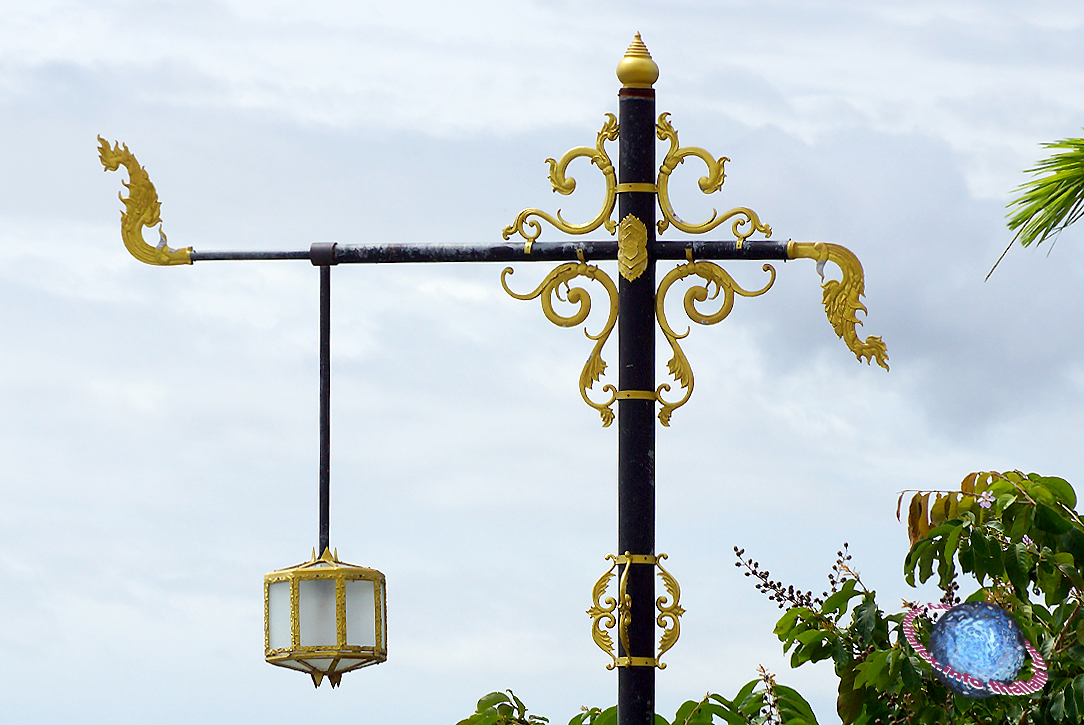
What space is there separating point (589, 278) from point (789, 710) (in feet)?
9.57

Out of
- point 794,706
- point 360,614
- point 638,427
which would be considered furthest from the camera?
point 794,706

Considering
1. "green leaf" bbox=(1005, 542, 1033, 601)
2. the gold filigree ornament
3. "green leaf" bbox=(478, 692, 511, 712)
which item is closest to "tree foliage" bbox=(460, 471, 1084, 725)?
"green leaf" bbox=(1005, 542, 1033, 601)

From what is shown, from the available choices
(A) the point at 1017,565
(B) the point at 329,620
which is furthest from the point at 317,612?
(A) the point at 1017,565

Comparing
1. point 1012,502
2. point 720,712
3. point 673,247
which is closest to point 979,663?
point 1012,502

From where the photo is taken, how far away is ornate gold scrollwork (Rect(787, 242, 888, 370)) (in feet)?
24.8

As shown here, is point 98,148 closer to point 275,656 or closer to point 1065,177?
point 275,656

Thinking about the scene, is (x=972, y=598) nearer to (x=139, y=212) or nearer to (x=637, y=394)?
(x=637, y=394)

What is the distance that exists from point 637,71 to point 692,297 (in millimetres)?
1120

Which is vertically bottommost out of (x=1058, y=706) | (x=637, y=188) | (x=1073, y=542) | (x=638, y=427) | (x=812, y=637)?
(x=1058, y=706)

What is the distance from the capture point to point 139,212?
841cm

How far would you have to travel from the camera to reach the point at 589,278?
7.64 metres

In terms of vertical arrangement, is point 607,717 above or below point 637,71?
below

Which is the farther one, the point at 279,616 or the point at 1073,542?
the point at 279,616

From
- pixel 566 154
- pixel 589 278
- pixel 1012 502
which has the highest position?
pixel 566 154
